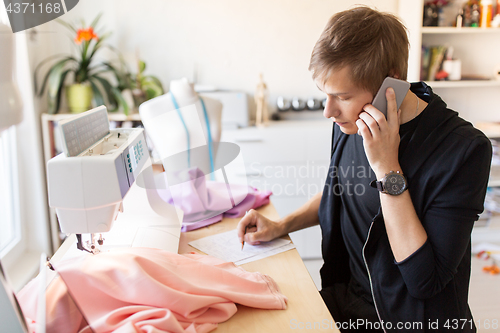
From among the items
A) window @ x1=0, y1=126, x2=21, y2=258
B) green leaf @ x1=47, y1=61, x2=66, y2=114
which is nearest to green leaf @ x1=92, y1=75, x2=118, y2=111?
green leaf @ x1=47, y1=61, x2=66, y2=114

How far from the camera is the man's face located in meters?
1.05

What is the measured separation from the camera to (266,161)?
292cm

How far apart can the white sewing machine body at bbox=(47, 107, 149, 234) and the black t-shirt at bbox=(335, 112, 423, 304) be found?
0.73 m

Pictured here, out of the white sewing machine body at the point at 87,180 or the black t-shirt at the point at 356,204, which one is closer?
the white sewing machine body at the point at 87,180

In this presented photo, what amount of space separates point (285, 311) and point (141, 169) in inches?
22.9

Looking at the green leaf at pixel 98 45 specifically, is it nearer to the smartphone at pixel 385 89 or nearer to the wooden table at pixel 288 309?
the wooden table at pixel 288 309

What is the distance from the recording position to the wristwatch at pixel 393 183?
3.51ft

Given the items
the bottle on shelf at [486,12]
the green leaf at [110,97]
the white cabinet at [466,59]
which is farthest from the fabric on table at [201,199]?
the bottle on shelf at [486,12]

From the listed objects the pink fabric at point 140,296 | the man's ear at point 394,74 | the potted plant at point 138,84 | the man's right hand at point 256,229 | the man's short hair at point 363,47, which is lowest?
the man's right hand at point 256,229

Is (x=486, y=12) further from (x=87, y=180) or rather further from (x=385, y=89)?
(x=87, y=180)

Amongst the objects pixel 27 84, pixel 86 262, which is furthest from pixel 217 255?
pixel 27 84

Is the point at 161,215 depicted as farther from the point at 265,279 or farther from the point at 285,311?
the point at 285,311

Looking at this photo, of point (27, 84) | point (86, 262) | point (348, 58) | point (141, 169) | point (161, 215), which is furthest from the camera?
point (27, 84)

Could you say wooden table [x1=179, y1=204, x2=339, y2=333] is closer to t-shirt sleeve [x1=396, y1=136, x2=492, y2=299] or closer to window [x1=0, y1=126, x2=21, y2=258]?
t-shirt sleeve [x1=396, y1=136, x2=492, y2=299]
